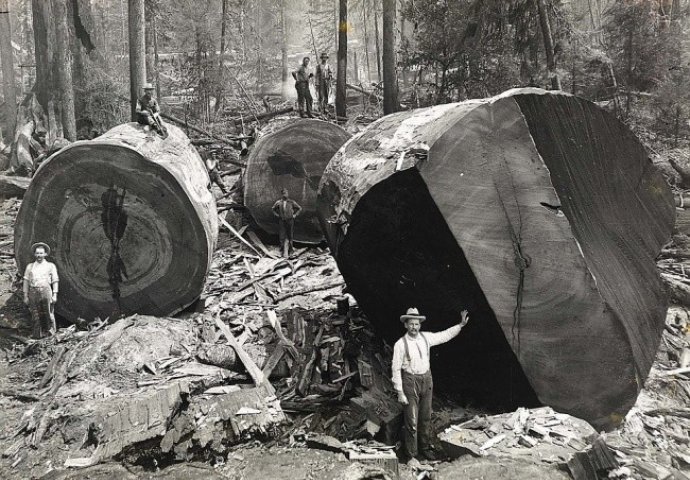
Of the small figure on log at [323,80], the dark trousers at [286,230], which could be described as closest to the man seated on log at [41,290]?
the dark trousers at [286,230]

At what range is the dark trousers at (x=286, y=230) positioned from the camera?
382 inches

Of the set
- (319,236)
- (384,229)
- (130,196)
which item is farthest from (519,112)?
(319,236)

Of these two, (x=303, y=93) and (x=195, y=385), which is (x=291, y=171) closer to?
(x=303, y=93)

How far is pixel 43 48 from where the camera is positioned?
16.1 m

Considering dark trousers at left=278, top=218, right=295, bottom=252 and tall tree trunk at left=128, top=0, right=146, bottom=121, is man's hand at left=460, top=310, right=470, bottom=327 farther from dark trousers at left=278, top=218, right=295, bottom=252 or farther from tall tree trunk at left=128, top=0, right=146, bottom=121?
tall tree trunk at left=128, top=0, right=146, bottom=121

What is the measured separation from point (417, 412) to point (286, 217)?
6.02 meters

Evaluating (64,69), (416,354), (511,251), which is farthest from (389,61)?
(416,354)

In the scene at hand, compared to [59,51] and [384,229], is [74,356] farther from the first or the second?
[59,51]

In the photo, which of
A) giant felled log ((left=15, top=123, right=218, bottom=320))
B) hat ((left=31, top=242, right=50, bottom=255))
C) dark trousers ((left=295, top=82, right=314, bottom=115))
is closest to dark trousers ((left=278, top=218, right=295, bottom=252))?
giant felled log ((left=15, top=123, right=218, bottom=320))

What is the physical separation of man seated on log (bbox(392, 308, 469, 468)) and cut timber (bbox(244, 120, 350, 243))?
20.9 ft

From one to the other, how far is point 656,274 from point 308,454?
12.7 feet

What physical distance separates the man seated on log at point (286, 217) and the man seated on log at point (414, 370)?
575cm

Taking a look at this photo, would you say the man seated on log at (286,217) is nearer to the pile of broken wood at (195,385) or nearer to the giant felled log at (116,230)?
the giant felled log at (116,230)

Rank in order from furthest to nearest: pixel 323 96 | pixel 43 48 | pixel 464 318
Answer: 1. pixel 323 96
2. pixel 43 48
3. pixel 464 318
